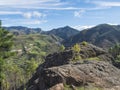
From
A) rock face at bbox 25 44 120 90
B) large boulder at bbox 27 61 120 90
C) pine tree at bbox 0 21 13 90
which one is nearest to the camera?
rock face at bbox 25 44 120 90

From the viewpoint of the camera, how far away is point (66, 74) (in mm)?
62688

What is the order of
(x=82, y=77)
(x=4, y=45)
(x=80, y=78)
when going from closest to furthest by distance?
(x=80, y=78)
(x=82, y=77)
(x=4, y=45)

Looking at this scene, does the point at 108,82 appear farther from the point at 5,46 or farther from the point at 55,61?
the point at 55,61

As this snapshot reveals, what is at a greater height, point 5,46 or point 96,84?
point 5,46

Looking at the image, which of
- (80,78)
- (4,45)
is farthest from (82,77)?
(4,45)

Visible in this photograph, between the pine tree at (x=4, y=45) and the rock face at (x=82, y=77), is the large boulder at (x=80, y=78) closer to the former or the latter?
the rock face at (x=82, y=77)

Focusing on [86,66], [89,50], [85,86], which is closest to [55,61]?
[89,50]

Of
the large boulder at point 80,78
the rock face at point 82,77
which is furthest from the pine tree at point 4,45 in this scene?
the large boulder at point 80,78

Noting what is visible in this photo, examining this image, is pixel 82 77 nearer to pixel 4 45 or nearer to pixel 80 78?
pixel 80 78

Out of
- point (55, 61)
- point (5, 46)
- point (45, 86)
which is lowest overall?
point (55, 61)

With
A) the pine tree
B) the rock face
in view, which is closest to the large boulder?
A: the rock face

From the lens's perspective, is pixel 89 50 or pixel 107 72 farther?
pixel 89 50

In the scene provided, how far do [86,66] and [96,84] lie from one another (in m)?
7.45

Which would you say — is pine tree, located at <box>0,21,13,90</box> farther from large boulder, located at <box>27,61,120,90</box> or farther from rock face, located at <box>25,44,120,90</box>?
large boulder, located at <box>27,61,120,90</box>
